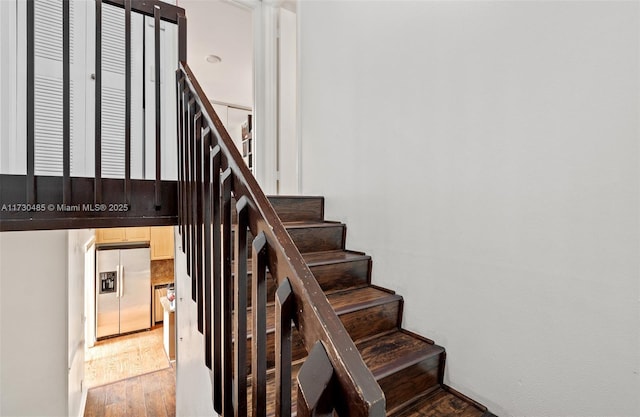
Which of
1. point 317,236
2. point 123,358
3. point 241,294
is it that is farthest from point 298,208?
point 123,358

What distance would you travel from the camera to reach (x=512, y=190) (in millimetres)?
1440

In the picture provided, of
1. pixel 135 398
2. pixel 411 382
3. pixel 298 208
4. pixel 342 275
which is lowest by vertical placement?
pixel 135 398

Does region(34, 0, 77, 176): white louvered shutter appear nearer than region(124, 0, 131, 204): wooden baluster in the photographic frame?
No

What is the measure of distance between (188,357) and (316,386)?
155 centimetres

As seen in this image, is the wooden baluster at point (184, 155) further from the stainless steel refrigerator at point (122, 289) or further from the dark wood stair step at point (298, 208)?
the stainless steel refrigerator at point (122, 289)

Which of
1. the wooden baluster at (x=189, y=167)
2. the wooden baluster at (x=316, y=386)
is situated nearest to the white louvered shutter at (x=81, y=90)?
the wooden baluster at (x=189, y=167)

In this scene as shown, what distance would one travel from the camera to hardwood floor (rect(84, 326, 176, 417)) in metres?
3.48

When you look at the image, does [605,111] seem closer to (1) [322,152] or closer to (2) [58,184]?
(1) [322,152]

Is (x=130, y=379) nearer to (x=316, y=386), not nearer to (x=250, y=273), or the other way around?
(x=250, y=273)

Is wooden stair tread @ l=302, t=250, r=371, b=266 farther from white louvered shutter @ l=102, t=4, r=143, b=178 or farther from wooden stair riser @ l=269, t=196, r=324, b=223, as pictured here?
white louvered shutter @ l=102, t=4, r=143, b=178

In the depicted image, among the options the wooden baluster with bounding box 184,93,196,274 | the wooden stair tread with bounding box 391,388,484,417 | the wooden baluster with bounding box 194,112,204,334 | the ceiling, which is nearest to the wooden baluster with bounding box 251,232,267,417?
the wooden baluster with bounding box 194,112,204,334

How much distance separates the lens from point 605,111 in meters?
1.18

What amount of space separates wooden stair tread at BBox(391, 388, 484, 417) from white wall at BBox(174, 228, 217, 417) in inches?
35.2

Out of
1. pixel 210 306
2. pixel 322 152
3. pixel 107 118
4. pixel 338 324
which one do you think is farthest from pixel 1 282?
pixel 338 324
